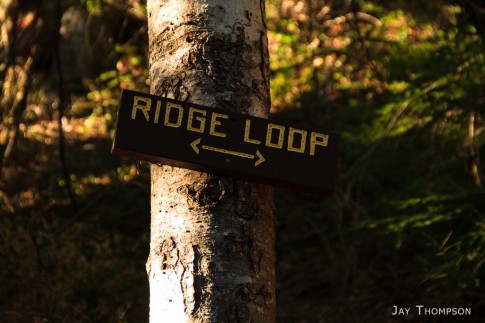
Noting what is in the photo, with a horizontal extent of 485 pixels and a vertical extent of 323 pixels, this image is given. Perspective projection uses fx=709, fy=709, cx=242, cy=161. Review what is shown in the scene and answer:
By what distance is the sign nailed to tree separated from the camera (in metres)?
1.93

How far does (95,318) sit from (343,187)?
308 centimetres

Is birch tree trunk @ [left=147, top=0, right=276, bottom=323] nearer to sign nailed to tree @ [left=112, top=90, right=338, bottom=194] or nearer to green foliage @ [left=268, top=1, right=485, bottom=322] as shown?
sign nailed to tree @ [left=112, top=90, right=338, bottom=194]

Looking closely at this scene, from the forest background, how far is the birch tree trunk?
0.56 metres

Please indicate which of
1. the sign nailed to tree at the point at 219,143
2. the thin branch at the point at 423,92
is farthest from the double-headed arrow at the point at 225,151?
the thin branch at the point at 423,92

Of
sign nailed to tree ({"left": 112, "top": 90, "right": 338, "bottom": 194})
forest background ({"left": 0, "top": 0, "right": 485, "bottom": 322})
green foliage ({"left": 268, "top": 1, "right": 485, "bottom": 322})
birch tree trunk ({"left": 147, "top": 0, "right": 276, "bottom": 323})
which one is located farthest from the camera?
forest background ({"left": 0, "top": 0, "right": 485, "bottom": 322})

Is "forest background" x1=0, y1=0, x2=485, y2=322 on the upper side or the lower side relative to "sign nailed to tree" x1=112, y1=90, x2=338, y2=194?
upper

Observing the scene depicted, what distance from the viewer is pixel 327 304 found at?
19.2ft

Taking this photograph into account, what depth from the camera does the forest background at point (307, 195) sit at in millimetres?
4855

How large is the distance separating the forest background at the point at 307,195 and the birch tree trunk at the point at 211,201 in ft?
1.83

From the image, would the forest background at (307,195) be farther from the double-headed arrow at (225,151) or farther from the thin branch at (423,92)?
the double-headed arrow at (225,151)

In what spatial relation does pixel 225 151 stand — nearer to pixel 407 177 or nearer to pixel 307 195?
pixel 407 177

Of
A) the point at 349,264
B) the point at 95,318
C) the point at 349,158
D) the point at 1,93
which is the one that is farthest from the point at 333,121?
the point at 95,318

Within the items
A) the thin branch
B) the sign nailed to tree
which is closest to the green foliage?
the thin branch

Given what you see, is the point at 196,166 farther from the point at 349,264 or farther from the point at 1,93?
the point at 1,93
